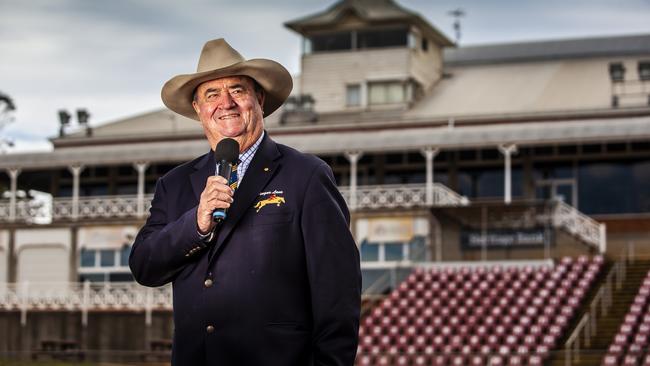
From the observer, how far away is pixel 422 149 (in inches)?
1624

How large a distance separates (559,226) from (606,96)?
849cm

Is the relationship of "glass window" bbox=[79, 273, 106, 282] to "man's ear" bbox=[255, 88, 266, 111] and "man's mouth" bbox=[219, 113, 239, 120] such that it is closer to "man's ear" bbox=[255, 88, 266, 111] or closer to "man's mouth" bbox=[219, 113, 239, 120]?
"man's ear" bbox=[255, 88, 266, 111]

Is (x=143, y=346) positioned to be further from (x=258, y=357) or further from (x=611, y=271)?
(x=258, y=357)

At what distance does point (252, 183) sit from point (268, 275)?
39cm

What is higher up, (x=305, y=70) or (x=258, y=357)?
(x=305, y=70)

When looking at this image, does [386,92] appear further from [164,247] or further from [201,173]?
[164,247]

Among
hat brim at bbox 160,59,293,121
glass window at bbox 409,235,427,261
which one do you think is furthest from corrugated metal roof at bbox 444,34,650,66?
hat brim at bbox 160,59,293,121

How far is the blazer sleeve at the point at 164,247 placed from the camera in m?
5.43

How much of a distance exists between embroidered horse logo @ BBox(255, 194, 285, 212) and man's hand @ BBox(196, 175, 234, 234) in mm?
246

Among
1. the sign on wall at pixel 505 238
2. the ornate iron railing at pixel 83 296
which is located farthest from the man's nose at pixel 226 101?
the ornate iron railing at pixel 83 296

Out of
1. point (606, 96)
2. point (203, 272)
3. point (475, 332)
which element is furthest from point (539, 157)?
point (203, 272)

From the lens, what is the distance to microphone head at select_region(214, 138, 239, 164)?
211 inches

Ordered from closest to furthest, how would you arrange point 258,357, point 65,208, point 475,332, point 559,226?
1. point 258,357
2. point 475,332
3. point 559,226
4. point 65,208

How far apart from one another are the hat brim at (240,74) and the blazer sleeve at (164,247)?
A: 46 cm
